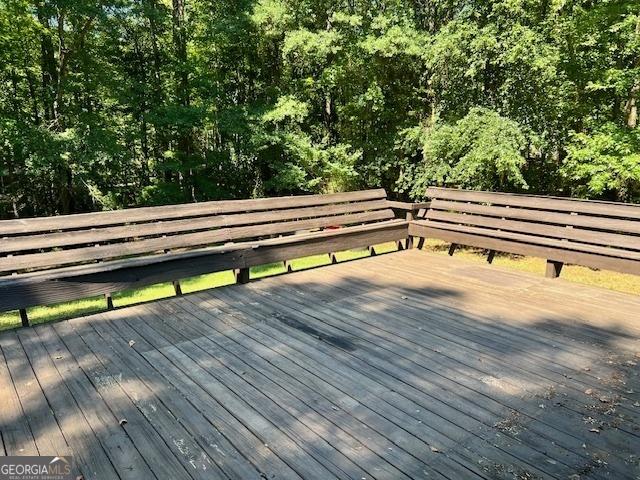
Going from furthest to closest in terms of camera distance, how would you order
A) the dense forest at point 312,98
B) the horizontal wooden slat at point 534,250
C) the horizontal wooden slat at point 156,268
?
1. the dense forest at point 312,98
2. the horizontal wooden slat at point 534,250
3. the horizontal wooden slat at point 156,268

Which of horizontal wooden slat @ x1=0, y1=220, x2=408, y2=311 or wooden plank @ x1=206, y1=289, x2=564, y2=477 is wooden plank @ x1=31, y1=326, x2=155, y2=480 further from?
wooden plank @ x1=206, y1=289, x2=564, y2=477

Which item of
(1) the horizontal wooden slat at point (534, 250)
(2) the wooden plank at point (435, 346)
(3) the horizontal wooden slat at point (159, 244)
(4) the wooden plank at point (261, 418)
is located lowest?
(2) the wooden plank at point (435, 346)

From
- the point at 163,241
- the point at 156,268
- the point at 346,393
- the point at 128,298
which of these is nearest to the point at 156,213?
the point at 163,241

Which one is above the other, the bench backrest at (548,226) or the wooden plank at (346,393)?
the bench backrest at (548,226)

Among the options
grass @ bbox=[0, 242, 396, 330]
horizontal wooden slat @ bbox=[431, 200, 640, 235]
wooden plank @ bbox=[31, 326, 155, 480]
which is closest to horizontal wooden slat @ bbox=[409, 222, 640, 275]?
horizontal wooden slat @ bbox=[431, 200, 640, 235]

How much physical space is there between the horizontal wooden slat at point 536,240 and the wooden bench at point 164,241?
0.52 m

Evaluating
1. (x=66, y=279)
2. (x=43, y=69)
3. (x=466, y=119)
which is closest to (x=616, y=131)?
(x=466, y=119)

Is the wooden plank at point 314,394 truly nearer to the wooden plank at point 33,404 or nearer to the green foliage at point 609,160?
the wooden plank at point 33,404

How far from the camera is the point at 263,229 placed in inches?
192

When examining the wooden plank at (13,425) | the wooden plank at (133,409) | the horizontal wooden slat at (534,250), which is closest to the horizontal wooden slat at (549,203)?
the horizontal wooden slat at (534,250)

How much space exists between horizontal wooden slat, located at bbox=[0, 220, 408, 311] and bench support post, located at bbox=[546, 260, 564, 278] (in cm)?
189

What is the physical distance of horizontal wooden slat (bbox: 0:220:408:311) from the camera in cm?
338

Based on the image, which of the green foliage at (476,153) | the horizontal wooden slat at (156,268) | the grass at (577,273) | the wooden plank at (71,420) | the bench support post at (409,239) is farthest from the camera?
the green foliage at (476,153)

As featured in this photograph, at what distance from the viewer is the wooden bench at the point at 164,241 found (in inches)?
140
